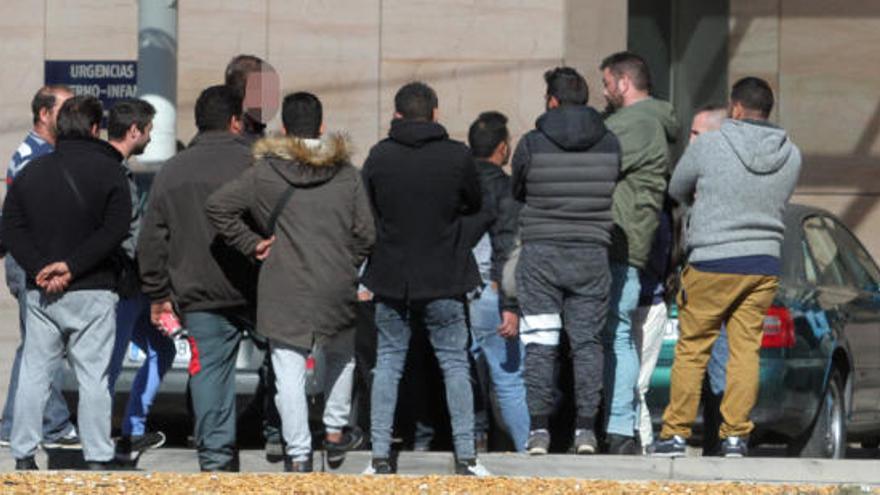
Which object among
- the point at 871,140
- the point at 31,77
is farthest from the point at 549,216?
the point at 871,140

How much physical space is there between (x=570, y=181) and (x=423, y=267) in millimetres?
977

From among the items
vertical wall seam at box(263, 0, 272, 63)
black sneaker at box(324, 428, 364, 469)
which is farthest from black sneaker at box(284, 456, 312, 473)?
vertical wall seam at box(263, 0, 272, 63)

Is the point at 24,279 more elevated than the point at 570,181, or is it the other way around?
the point at 570,181

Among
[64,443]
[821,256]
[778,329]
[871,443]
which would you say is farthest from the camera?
[871,443]

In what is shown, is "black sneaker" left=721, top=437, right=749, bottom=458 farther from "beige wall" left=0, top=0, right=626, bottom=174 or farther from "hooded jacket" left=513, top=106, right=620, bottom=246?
"beige wall" left=0, top=0, right=626, bottom=174

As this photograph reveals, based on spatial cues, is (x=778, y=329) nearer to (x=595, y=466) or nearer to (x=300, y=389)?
(x=595, y=466)

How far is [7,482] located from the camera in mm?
11492

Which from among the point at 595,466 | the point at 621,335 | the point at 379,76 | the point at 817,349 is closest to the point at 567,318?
the point at 621,335

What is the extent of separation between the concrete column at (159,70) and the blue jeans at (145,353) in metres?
1.74

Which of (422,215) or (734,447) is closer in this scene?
(422,215)

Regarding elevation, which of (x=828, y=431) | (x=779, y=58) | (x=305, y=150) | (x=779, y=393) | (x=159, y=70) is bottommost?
(x=828, y=431)

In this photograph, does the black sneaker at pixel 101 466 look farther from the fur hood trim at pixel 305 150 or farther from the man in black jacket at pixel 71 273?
the fur hood trim at pixel 305 150

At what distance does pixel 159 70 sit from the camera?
14383mm

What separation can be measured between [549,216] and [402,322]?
37.6 inches
